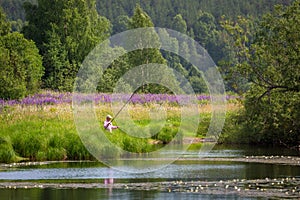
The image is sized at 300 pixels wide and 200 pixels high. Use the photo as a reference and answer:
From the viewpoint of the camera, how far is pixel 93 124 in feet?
114

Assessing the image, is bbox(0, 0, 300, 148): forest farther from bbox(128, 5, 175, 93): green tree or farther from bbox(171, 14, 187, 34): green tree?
bbox(171, 14, 187, 34): green tree

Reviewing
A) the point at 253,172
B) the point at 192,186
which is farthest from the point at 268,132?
the point at 192,186

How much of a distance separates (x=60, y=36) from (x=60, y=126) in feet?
90.0

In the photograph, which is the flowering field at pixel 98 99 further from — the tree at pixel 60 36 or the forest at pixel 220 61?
the tree at pixel 60 36

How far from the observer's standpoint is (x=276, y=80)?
39.9 m

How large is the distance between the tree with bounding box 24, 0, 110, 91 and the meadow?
1014cm

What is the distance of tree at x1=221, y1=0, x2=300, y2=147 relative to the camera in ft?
123

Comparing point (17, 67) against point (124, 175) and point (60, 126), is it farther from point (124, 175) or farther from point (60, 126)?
point (124, 175)

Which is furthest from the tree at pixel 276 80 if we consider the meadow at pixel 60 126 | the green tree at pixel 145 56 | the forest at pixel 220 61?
the green tree at pixel 145 56

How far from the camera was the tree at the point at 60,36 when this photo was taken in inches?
2359

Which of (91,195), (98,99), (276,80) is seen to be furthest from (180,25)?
(91,195)

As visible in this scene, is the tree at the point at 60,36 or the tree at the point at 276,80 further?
the tree at the point at 60,36

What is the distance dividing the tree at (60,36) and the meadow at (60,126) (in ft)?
33.3

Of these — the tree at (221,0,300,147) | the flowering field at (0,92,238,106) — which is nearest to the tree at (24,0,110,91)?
the flowering field at (0,92,238,106)
